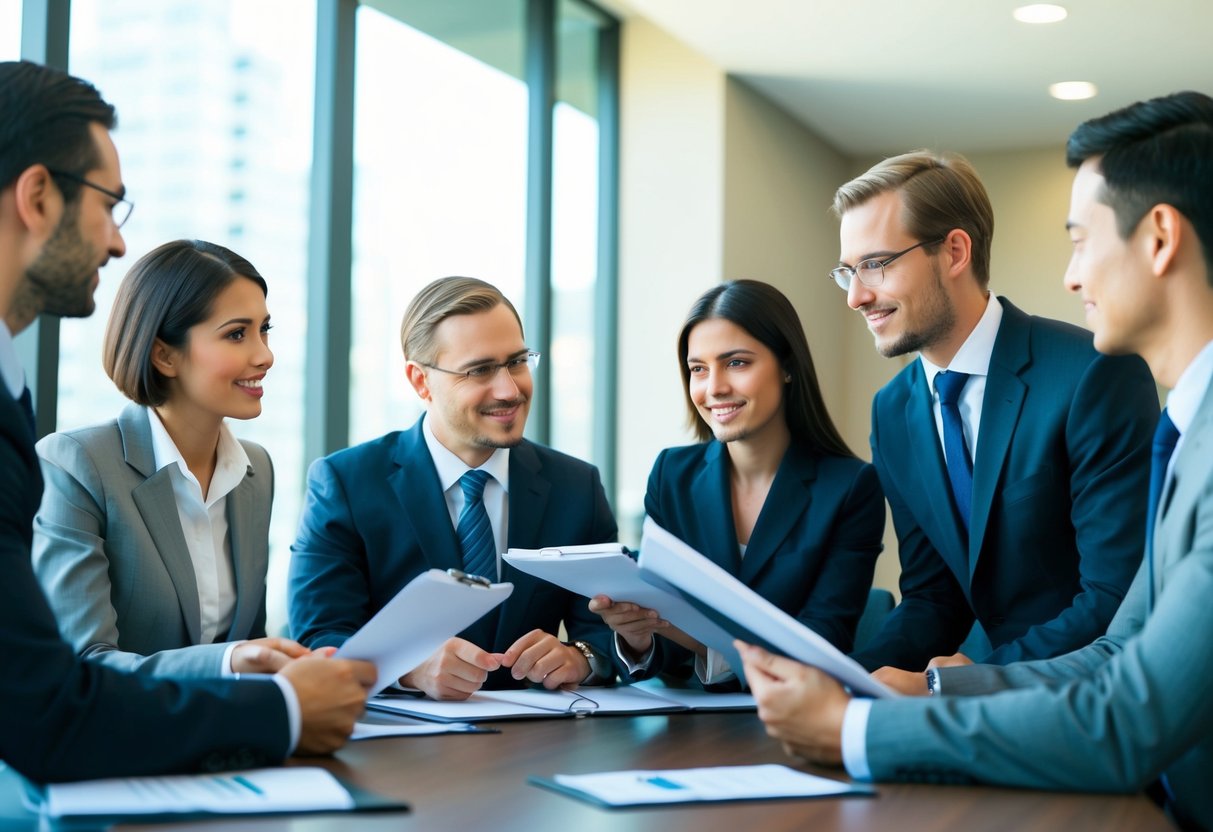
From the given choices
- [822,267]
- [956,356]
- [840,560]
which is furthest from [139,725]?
[822,267]

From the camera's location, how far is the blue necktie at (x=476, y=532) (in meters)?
2.82

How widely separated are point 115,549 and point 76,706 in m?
0.98

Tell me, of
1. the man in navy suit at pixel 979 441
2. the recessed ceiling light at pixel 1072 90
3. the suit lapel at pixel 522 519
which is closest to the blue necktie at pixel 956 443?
the man in navy suit at pixel 979 441

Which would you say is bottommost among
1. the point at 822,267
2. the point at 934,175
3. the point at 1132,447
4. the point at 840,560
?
the point at 840,560

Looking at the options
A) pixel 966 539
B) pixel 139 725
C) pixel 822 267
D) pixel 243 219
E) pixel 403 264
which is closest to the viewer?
pixel 139 725

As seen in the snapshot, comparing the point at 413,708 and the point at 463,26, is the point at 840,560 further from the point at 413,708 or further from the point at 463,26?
the point at 463,26

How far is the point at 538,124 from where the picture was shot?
20.6ft

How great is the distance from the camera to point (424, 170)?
5457 millimetres

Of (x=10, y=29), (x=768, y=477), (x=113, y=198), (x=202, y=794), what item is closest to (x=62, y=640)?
(x=202, y=794)

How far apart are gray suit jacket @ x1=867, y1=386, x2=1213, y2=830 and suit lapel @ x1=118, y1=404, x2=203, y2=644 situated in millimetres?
1537

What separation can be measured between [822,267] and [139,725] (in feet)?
22.6

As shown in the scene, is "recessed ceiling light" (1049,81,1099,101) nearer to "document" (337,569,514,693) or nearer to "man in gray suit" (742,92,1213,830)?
"man in gray suit" (742,92,1213,830)

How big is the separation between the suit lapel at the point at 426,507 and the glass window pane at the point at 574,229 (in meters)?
3.59

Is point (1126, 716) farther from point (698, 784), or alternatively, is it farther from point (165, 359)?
point (165, 359)
